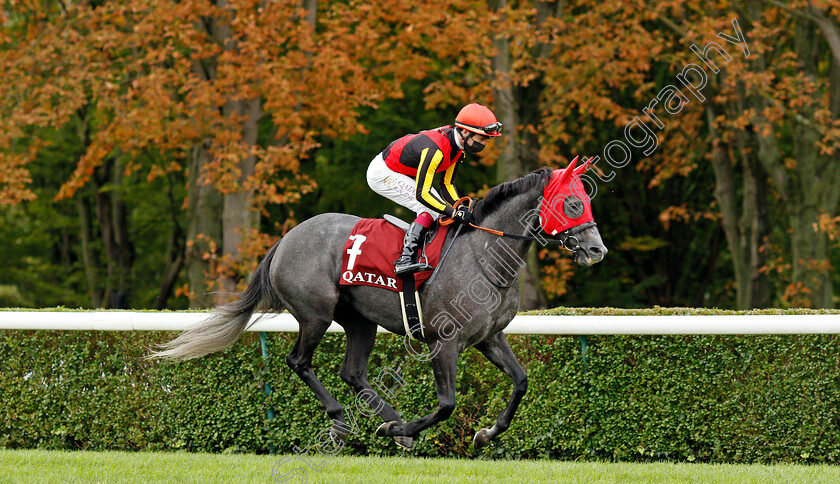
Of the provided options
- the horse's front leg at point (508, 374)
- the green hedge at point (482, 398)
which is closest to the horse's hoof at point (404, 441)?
the horse's front leg at point (508, 374)

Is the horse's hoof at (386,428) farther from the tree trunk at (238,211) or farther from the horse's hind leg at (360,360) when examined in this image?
the tree trunk at (238,211)

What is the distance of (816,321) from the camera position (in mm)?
5969

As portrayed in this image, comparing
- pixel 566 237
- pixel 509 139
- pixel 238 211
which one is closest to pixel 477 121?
pixel 566 237

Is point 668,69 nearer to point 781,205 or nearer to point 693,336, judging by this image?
point 781,205

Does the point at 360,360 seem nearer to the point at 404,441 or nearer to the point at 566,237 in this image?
the point at 404,441

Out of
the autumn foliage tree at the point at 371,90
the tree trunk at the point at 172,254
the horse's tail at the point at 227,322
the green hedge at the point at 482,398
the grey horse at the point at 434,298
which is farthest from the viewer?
the tree trunk at the point at 172,254

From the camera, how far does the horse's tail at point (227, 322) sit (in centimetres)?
586

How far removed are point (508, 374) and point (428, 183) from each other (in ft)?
4.06

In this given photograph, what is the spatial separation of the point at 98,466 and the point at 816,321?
4741mm

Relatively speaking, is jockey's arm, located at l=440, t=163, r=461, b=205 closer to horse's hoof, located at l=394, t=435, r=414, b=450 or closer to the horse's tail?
the horse's tail

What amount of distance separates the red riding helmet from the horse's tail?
1.59m

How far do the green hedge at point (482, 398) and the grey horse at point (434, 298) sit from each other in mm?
819

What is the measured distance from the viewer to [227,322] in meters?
5.92

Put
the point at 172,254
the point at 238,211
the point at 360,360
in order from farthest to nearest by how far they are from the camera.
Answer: the point at 172,254, the point at 238,211, the point at 360,360
